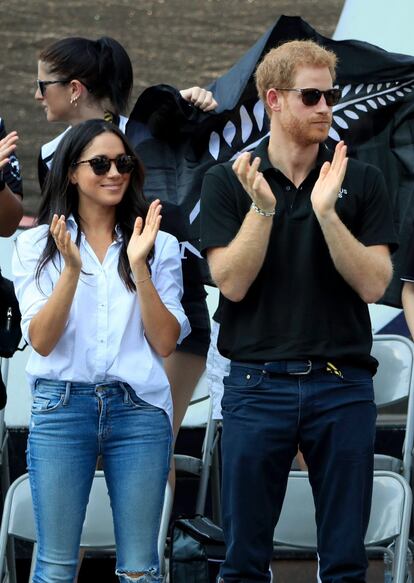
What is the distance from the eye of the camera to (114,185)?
4.04m

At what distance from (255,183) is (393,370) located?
166cm

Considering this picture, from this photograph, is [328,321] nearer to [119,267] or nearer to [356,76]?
[119,267]

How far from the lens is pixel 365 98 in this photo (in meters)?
4.96

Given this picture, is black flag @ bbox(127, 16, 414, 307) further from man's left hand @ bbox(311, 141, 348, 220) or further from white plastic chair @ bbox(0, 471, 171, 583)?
man's left hand @ bbox(311, 141, 348, 220)

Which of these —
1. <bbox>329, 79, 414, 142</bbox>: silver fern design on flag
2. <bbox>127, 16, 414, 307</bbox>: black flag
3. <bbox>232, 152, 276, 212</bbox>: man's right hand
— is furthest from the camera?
<bbox>329, 79, 414, 142</bbox>: silver fern design on flag

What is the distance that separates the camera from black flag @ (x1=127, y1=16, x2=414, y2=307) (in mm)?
4793

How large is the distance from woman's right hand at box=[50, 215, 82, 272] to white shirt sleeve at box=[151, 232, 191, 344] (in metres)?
0.33

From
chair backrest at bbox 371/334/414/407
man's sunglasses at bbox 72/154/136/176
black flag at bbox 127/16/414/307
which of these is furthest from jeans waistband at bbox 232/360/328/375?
chair backrest at bbox 371/334/414/407

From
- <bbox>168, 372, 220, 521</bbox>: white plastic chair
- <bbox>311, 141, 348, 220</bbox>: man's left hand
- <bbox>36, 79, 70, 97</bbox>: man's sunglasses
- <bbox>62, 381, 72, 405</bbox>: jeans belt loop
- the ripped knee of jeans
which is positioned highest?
<bbox>311, 141, 348, 220</bbox>: man's left hand

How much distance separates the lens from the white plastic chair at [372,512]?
4094mm

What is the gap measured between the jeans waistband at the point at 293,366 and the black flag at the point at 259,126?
1.14 m

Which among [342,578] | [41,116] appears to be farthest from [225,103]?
[342,578]

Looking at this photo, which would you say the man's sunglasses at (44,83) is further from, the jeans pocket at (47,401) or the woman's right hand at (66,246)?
the jeans pocket at (47,401)

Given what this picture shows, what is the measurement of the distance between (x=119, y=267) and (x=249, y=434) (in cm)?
73
